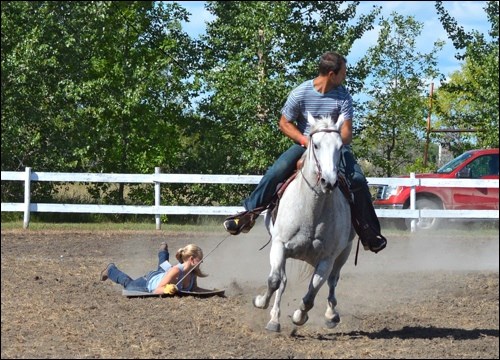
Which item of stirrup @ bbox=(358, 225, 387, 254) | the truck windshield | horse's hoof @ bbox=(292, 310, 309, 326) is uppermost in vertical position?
the truck windshield

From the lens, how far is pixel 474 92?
1143 cm

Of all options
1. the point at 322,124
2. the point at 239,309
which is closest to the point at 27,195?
the point at 239,309

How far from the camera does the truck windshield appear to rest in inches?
648

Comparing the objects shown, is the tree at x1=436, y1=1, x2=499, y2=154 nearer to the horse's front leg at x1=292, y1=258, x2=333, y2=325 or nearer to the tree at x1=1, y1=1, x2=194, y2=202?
the horse's front leg at x1=292, y1=258, x2=333, y2=325

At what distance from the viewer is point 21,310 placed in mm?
8203

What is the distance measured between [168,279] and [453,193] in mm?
9733

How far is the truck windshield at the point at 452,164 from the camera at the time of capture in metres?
16.5

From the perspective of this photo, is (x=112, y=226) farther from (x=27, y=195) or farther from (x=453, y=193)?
(x=453, y=193)

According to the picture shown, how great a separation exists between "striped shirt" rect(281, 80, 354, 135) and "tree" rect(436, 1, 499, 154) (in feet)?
5.52

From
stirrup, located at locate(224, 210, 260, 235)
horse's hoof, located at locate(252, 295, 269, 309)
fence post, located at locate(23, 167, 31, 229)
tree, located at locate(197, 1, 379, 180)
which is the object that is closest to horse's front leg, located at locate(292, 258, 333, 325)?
horse's hoof, located at locate(252, 295, 269, 309)

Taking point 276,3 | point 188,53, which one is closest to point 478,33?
point 276,3

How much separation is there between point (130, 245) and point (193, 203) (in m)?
6.16

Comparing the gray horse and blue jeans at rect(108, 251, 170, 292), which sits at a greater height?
the gray horse

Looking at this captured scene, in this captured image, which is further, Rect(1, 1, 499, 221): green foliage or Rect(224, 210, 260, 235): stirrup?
Rect(1, 1, 499, 221): green foliage
